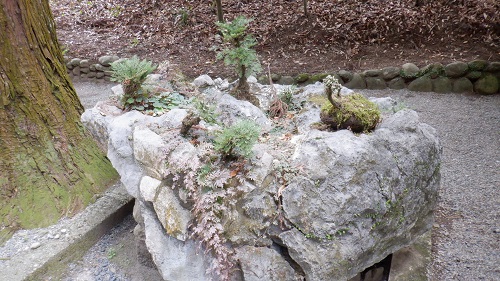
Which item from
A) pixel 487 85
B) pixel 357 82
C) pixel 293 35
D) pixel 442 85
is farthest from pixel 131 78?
pixel 293 35

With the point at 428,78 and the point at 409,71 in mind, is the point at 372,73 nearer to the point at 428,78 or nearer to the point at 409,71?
the point at 409,71

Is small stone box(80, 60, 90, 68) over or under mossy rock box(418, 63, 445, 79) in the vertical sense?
under

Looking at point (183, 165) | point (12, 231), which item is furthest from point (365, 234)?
point (12, 231)

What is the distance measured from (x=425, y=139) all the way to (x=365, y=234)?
0.90 metres

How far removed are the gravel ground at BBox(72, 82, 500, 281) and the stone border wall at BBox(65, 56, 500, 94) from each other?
0.55 feet

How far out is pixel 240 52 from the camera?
11.3 feet

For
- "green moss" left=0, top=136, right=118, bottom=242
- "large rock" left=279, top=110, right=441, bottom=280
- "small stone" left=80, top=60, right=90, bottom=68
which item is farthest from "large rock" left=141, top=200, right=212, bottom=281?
"small stone" left=80, top=60, right=90, bottom=68

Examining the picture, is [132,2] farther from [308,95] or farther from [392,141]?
[392,141]

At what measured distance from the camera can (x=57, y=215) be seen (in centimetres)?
365

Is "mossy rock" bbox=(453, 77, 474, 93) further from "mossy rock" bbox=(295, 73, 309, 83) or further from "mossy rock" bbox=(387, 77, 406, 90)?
"mossy rock" bbox=(295, 73, 309, 83)

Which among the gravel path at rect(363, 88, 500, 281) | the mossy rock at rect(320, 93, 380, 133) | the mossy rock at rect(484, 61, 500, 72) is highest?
the mossy rock at rect(320, 93, 380, 133)

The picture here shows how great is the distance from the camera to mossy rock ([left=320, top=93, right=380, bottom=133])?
2891 millimetres

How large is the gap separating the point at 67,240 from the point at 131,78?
1.48 metres

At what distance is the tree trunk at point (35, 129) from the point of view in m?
3.50
